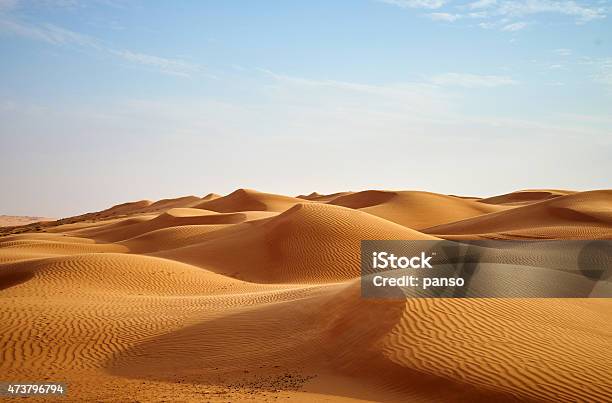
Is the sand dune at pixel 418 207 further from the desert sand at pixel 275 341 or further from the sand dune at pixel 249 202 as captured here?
the desert sand at pixel 275 341

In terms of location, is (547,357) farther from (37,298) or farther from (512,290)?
(37,298)

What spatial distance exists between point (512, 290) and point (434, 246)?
37.8ft

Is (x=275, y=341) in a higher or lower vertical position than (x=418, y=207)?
lower

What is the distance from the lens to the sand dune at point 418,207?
4878 centimetres

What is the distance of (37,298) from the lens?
14.9 metres

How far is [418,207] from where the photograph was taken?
52969 mm

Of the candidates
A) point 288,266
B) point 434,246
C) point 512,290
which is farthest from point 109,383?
point 434,246

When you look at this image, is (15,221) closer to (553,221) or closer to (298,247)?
(298,247)

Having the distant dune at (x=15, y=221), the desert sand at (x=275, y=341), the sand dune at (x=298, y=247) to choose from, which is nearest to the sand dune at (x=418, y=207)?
the sand dune at (x=298, y=247)
